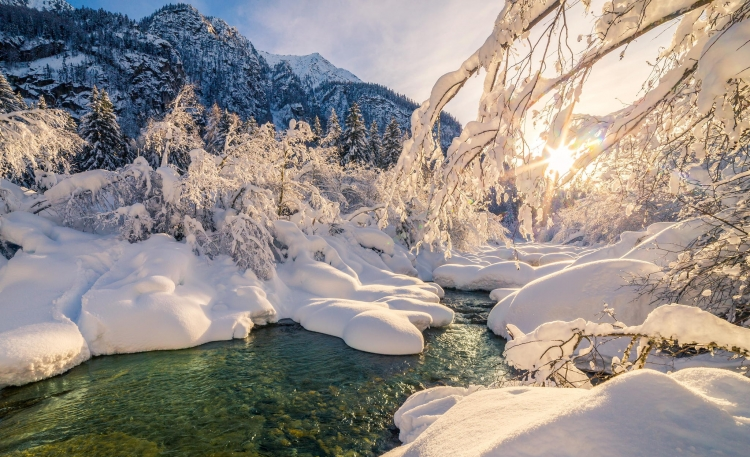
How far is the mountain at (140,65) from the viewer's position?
63.2 m

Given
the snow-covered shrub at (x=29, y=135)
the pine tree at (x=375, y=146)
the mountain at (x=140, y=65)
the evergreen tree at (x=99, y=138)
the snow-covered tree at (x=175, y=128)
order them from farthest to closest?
the mountain at (x=140, y=65), the pine tree at (x=375, y=146), the evergreen tree at (x=99, y=138), the snow-covered tree at (x=175, y=128), the snow-covered shrub at (x=29, y=135)

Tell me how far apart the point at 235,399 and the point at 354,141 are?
2883 cm

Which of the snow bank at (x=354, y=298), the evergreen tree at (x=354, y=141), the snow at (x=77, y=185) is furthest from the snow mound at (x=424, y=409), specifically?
the evergreen tree at (x=354, y=141)

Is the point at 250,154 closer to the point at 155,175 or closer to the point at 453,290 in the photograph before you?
the point at 155,175

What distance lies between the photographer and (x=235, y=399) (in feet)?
19.0

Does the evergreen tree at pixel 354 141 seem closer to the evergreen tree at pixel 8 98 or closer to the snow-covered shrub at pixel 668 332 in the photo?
the evergreen tree at pixel 8 98

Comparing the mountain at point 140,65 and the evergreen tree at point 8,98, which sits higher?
the mountain at point 140,65

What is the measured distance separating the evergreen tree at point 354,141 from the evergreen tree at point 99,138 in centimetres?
1840

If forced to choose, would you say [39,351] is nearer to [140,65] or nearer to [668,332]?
[668,332]

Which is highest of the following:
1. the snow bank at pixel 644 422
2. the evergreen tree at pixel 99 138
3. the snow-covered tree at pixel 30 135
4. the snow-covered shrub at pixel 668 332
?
the evergreen tree at pixel 99 138

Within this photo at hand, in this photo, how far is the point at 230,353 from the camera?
7773 millimetres

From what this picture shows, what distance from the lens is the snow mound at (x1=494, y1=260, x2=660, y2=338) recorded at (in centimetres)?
711

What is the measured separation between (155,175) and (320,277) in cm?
709

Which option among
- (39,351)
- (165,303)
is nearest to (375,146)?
(165,303)
